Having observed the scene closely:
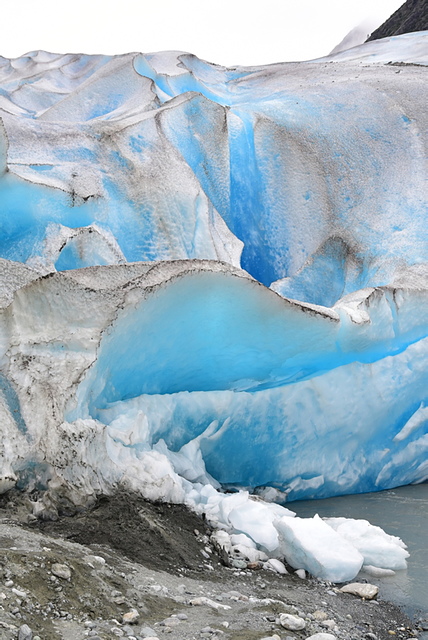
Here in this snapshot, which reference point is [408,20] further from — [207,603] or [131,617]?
[131,617]

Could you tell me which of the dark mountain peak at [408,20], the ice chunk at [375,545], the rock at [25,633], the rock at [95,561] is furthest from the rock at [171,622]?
the dark mountain peak at [408,20]

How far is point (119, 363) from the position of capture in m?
3.38

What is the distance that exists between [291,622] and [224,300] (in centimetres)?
181

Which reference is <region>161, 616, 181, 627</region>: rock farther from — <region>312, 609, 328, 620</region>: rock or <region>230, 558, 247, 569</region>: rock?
<region>230, 558, 247, 569</region>: rock

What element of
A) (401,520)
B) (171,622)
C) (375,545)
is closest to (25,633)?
(171,622)

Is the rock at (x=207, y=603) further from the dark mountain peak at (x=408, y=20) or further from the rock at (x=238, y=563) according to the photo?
the dark mountain peak at (x=408, y=20)

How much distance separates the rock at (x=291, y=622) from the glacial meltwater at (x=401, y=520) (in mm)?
579

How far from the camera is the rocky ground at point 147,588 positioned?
1.77m

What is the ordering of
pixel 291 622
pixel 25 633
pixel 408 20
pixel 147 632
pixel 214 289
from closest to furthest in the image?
pixel 25 633 → pixel 147 632 → pixel 291 622 → pixel 214 289 → pixel 408 20

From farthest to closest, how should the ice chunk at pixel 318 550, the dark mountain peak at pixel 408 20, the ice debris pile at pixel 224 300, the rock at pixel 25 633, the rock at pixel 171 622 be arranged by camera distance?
the dark mountain peak at pixel 408 20
the ice debris pile at pixel 224 300
the ice chunk at pixel 318 550
the rock at pixel 171 622
the rock at pixel 25 633

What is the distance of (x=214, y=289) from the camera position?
3484 mm

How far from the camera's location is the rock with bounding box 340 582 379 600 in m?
2.73

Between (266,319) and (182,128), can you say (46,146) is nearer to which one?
(182,128)

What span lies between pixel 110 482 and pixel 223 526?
0.62m
